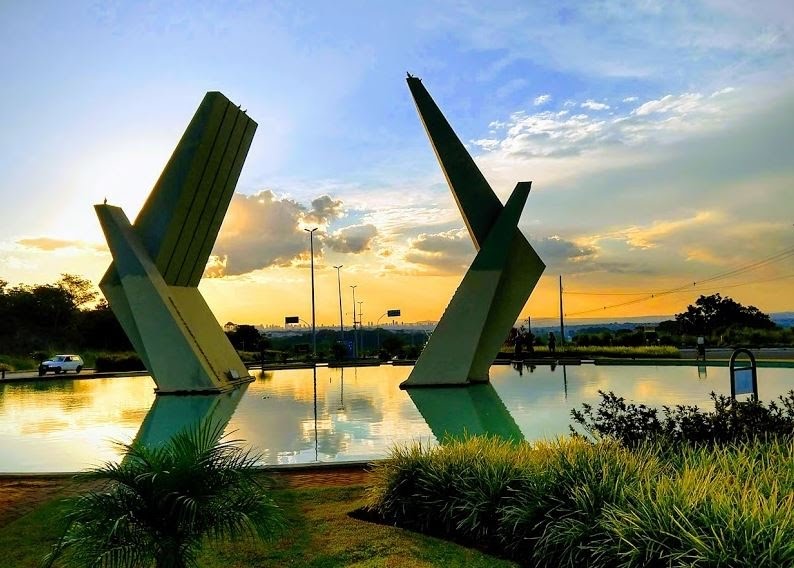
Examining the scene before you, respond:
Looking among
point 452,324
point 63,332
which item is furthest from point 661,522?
point 63,332

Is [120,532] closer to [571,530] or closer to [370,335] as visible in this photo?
[571,530]

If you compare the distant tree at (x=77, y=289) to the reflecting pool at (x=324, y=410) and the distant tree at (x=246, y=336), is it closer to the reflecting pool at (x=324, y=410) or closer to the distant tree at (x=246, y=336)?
the distant tree at (x=246, y=336)

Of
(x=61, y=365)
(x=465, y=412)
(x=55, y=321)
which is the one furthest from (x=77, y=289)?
(x=465, y=412)

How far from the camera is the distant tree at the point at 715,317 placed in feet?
210

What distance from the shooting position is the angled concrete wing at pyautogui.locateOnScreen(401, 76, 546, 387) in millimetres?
20578

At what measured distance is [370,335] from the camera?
100250 millimetres

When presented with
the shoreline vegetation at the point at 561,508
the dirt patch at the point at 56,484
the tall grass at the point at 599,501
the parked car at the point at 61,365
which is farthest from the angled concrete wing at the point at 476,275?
the parked car at the point at 61,365

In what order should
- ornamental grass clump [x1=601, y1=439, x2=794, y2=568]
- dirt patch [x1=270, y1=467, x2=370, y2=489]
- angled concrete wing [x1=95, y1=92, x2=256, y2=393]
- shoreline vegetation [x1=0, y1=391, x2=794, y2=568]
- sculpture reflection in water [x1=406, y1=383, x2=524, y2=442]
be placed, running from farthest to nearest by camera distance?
angled concrete wing [x1=95, y1=92, x2=256, y2=393] < sculpture reflection in water [x1=406, y1=383, x2=524, y2=442] < dirt patch [x1=270, y1=467, x2=370, y2=489] < shoreline vegetation [x1=0, y1=391, x2=794, y2=568] < ornamental grass clump [x1=601, y1=439, x2=794, y2=568]

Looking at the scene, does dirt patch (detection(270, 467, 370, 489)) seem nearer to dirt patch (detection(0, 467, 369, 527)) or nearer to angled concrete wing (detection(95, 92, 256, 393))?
dirt patch (detection(0, 467, 369, 527))

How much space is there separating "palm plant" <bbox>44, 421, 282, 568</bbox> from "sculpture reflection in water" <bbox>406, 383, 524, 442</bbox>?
5.21m

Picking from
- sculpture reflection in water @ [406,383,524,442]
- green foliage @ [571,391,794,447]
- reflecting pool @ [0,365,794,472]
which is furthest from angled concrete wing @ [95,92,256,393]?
green foliage @ [571,391,794,447]

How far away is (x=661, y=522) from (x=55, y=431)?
42.4 ft

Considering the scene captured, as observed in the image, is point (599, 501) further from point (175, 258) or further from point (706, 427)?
point (175, 258)

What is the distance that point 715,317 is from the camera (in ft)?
227
